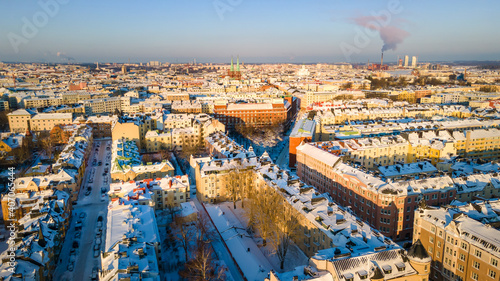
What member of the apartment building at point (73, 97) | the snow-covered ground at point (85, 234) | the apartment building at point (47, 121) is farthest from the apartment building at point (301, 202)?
the apartment building at point (73, 97)

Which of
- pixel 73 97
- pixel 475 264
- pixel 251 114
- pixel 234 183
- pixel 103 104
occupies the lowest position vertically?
pixel 475 264

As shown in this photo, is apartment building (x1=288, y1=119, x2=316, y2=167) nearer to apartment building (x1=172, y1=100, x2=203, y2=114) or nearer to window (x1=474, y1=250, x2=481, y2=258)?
window (x1=474, y1=250, x2=481, y2=258)

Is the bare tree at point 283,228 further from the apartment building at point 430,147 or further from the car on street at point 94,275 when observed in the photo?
the apartment building at point 430,147

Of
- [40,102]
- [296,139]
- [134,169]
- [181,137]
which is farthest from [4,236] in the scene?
[40,102]

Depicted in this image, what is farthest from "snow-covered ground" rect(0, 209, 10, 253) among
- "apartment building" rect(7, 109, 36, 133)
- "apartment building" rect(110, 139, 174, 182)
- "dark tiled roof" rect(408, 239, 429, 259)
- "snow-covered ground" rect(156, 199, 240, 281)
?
"apartment building" rect(7, 109, 36, 133)

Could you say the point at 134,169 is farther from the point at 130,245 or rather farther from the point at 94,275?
the point at 130,245

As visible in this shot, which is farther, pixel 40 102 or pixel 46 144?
pixel 40 102

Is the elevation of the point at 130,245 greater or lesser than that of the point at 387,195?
lesser

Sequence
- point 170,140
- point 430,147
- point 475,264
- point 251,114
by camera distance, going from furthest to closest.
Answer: point 251,114, point 170,140, point 430,147, point 475,264
